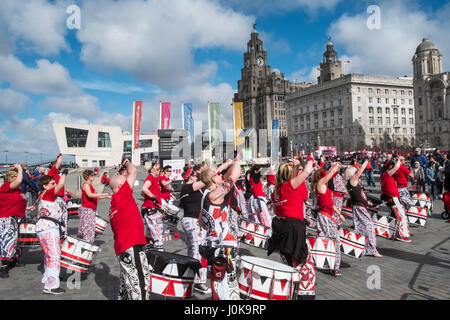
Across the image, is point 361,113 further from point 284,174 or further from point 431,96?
point 284,174

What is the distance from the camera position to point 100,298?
203 inches

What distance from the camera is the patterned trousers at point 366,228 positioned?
7203 millimetres

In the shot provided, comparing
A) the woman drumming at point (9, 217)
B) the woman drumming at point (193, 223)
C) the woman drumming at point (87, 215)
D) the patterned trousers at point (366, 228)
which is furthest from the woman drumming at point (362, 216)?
the woman drumming at point (9, 217)

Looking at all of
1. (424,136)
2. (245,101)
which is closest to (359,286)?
(424,136)

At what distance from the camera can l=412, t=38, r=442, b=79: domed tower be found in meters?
80.8

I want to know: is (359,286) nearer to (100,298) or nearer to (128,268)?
(128,268)

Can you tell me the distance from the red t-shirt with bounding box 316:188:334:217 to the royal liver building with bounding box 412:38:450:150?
8637 centimetres

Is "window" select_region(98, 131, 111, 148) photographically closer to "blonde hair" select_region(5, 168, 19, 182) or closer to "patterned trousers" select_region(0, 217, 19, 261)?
"blonde hair" select_region(5, 168, 19, 182)

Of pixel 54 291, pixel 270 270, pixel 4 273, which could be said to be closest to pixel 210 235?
pixel 270 270

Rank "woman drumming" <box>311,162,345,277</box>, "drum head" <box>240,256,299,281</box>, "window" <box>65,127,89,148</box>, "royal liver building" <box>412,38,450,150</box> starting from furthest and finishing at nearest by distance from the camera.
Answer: "royal liver building" <box>412,38,450,150</box> < "window" <box>65,127,89,148</box> < "woman drumming" <box>311,162,345,277</box> < "drum head" <box>240,256,299,281</box>

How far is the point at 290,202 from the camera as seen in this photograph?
14.7 ft

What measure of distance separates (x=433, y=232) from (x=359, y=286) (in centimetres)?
539

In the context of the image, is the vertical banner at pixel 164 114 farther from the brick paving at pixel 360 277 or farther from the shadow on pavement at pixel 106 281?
the shadow on pavement at pixel 106 281

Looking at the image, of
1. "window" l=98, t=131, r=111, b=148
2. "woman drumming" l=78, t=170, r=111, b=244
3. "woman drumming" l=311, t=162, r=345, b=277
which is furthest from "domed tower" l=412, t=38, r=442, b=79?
"woman drumming" l=78, t=170, r=111, b=244
